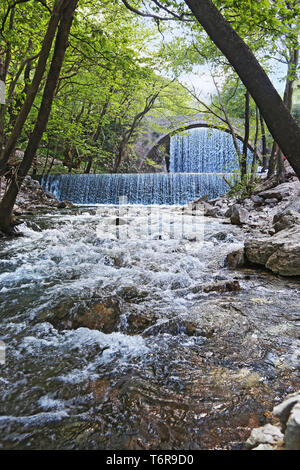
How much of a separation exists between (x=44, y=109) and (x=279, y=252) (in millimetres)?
4892

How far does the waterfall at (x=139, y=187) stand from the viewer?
14320 mm

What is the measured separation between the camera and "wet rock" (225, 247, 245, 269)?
14.0ft

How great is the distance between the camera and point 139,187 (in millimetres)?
14758

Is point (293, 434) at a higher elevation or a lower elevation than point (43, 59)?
lower

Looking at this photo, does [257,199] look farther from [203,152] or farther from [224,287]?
[203,152]

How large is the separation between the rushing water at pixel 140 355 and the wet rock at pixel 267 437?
16 centimetres

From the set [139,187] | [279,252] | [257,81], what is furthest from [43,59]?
[139,187]

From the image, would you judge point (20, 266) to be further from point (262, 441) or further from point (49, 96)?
point (262, 441)

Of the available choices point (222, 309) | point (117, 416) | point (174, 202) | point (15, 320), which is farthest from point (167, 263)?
point (174, 202)

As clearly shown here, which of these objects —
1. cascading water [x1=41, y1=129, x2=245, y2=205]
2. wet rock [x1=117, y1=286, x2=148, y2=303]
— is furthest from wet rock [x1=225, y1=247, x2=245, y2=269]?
cascading water [x1=41, y1=129, x2=245, y2=205]

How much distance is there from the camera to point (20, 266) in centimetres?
406

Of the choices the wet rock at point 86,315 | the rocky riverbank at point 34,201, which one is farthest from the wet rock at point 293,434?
the rocky riverbank at point 34,201
